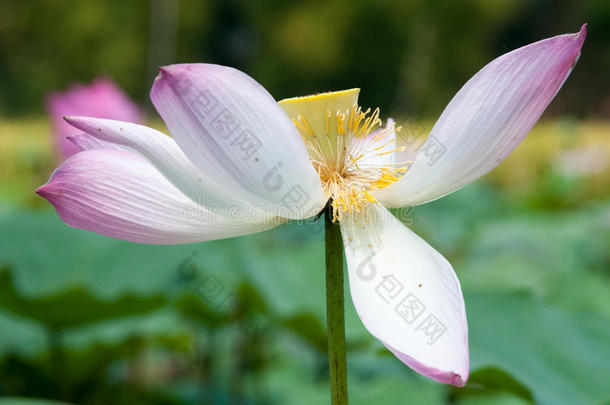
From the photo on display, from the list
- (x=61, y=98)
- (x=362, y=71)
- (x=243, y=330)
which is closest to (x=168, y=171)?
(x=243, y=330)

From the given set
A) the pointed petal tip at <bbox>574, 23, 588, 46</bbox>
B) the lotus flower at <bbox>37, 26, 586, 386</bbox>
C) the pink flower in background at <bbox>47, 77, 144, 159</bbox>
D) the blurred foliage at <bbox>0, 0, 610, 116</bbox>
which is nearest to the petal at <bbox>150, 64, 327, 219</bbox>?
the lotus flower at <bbox>37, 26, 586, 386</bbox>

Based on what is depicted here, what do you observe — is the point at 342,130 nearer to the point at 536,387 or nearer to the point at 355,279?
the point at 355,279

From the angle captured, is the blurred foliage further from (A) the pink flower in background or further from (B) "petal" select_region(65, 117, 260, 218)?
(B) "petal" select_region(65, 117, 260, 218)

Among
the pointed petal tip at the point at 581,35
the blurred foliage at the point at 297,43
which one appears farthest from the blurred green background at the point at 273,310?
the blurred foliage at the point at 297,43

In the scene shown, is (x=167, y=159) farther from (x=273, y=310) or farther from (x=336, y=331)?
(x=273, y=310)

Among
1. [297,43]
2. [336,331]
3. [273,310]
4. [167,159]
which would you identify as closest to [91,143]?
[167,159]

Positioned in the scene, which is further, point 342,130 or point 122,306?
point 122,306
